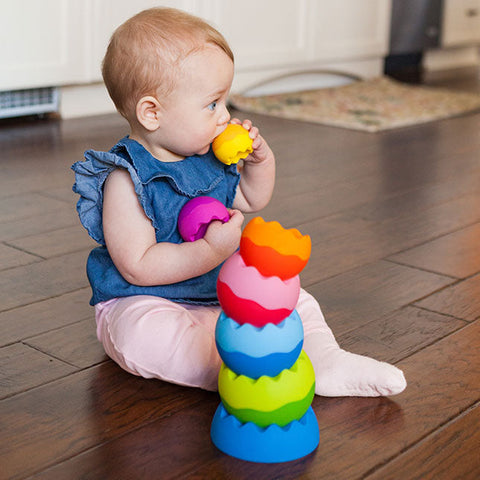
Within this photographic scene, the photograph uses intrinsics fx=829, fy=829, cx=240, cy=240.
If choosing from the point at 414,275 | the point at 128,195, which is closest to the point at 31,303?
the point at 128,195

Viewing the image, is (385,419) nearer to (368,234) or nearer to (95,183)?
(95,183)

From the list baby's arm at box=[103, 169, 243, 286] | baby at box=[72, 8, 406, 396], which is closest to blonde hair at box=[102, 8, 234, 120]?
baby at box=[72, 8, 406, 396]

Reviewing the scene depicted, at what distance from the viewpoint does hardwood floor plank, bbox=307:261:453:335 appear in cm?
123

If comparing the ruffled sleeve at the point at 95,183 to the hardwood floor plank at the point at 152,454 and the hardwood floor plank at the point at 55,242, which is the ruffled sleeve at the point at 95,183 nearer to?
the hardwood floor plank at the point at 152,454

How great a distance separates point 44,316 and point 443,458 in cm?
62

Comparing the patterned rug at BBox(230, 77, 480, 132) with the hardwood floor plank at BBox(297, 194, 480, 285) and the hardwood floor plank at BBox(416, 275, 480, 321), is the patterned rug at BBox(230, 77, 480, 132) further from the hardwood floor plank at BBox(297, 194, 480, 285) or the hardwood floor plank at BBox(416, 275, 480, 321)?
the hardwood floor plank at BBox(416, 275, 480, 321)

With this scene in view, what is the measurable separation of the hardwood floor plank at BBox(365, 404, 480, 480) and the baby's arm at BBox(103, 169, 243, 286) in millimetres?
326

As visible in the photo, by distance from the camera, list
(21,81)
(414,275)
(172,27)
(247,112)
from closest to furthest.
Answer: (172,27)
(414,275)
(21,81)
(247,112)

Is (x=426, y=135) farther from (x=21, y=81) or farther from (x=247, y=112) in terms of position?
(x=21, y=81)

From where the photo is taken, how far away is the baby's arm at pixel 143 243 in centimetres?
100

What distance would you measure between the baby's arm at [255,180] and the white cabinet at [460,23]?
127 inches

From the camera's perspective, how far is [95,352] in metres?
1.09

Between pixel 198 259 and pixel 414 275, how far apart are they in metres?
0.53

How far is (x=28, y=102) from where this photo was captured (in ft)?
8.71
